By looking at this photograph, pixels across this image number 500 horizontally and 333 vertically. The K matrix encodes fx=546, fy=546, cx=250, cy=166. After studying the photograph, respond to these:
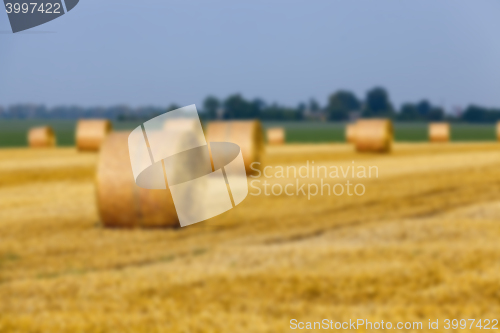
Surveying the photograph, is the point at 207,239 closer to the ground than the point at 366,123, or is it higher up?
higher up

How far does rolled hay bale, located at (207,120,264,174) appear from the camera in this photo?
13797 millimetres

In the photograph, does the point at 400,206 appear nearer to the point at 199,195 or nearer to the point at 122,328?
the point at 199,195

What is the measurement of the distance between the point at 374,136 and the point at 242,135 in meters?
9.07

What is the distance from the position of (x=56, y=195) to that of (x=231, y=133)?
4.97m

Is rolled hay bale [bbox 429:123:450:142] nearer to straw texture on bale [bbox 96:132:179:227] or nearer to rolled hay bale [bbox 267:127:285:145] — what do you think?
rolled hay bale [bbox 267:127:285:145]

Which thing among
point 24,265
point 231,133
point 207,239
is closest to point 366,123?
point 231,133

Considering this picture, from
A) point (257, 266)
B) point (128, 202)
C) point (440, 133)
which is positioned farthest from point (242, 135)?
point (440, 133)

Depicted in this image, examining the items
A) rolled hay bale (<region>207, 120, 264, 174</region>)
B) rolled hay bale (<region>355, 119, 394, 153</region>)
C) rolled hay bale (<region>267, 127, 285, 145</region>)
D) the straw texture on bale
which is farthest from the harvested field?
rolled hay bale (<region>267, 127, 285, 145</region>)

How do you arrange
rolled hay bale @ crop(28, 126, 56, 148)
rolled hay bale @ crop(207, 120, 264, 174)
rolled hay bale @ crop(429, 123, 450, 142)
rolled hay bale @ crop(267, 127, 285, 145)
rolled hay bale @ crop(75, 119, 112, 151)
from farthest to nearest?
rolled hay bale @ crop(429, 123, 450, 142) → rolled hay bale @ crop(267, 127, 285, 145) → rolled hay bale @ crop(28, 126, 56, 148) → rolled hay bale @ crop(75, 119, 112, 151) → rolled hay bale @ crop(207, 120, 264, 174)

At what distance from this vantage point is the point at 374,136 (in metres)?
21.5

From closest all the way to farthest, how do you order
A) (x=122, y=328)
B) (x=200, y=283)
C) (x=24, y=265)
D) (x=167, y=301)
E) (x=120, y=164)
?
(x=122, y=328) → (x=167, y=301) → (x=200, y=283) → (x=24, y=265) → (x=120, y=164)

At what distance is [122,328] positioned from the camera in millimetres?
3807

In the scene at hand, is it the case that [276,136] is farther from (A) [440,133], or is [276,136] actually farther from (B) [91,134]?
(B) [91,134]

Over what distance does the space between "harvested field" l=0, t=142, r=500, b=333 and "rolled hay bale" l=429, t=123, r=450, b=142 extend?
74.1ft
